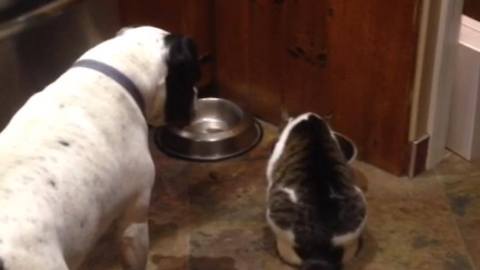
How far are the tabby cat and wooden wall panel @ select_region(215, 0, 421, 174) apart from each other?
330 mm

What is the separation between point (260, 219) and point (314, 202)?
40 centimetres

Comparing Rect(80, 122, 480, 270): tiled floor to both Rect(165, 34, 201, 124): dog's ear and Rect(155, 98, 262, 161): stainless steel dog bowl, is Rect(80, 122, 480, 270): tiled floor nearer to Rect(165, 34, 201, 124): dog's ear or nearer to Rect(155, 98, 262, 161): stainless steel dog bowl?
Rect(155, 98, 262, 161): stainless steel dog bowl

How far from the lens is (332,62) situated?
9.46 ft

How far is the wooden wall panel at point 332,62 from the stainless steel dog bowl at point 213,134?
0.10m

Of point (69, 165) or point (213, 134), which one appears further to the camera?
point (213, 134)

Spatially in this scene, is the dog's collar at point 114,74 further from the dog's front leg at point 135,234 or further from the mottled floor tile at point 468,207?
the mottled floor tile at point 468,207

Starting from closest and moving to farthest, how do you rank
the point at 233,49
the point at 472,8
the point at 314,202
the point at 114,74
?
the point at 114,74, the point at 314,202, the point at 233,49, the point at 472,8

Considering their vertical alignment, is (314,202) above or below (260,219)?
above

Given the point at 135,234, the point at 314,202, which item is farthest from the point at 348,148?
the point at 135,234

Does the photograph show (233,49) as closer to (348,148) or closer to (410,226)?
(348,148)

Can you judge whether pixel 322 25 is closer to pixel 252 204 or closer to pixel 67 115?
pixel 252 204

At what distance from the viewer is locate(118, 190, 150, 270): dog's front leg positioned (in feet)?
7.07

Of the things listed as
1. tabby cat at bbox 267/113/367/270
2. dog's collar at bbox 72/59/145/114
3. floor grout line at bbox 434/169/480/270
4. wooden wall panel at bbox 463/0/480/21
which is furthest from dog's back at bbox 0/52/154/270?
wooden wall panel at bbox 463/0/480/21

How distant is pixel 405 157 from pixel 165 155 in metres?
0.78
